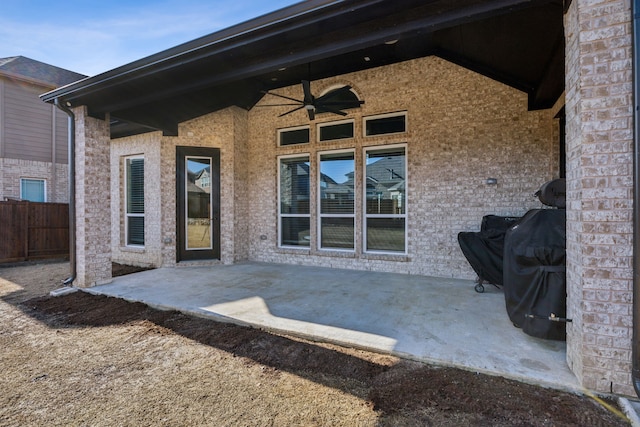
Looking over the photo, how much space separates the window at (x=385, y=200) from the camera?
578 cm

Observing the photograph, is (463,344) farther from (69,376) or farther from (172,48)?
(172,48)

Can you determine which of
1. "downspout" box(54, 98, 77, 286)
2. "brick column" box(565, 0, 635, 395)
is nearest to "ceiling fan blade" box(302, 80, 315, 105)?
"brick column" box(565, 0, 635, 395)

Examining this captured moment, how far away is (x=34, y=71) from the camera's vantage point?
405 inches

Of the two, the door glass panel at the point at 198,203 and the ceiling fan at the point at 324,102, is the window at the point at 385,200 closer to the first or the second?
the ceiling fan at the point at 324,102

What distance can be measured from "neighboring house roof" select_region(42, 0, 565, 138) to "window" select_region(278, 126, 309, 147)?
1.32 m

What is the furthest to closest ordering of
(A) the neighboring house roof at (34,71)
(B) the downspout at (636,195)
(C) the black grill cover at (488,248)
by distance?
(A) the neighboring house roof at (34,71)
(C) the black grill cover at (488,248)
(B) the downspout at (636,195)

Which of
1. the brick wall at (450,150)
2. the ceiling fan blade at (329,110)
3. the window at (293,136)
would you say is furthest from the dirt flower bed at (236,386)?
the window at (293,136)

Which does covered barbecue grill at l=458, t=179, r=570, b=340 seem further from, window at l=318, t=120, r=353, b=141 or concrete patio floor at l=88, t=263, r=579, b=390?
window at l=318, t=120, r=353, b=141

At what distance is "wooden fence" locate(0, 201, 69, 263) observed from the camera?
A: 7184 mm

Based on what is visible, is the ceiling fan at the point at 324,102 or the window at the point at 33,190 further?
the window at the point at 33,190

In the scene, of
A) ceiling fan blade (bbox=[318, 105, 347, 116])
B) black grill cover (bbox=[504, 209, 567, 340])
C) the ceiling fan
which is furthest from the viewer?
ceiling fan blade (bbox=[318, 105, 347, 116])

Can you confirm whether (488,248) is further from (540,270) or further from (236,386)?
(236,386)

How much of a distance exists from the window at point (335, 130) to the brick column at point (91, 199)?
3988 millimetres

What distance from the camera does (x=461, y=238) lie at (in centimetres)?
464
